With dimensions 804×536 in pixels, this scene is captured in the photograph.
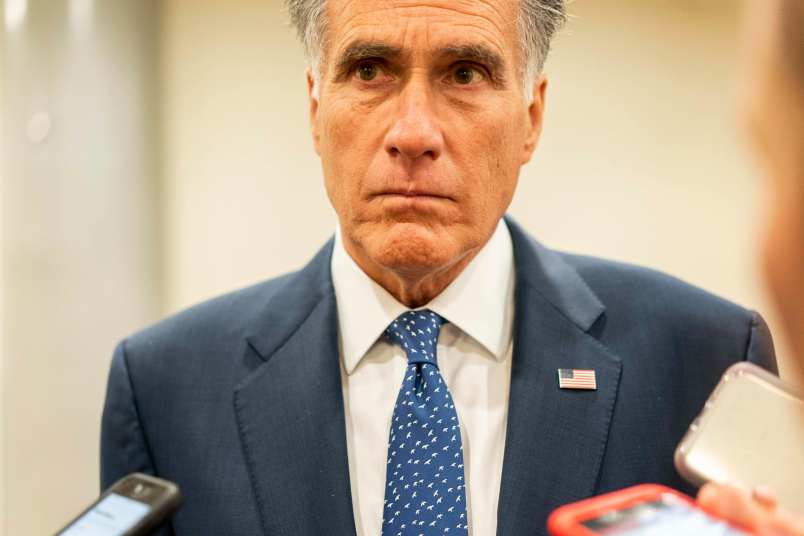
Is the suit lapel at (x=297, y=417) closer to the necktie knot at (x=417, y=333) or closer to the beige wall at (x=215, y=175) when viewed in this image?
the necktie knot at (x=417, y=333)

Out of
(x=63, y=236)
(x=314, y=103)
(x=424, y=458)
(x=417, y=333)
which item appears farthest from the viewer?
(x=63, y=236)

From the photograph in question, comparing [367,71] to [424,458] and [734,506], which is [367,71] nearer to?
[424,458]

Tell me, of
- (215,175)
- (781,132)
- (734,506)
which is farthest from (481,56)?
(215,175)

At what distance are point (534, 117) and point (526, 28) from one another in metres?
0.19

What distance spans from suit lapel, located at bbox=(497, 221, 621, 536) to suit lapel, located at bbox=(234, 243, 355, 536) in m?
0.27

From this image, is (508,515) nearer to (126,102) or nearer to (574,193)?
(574,193)

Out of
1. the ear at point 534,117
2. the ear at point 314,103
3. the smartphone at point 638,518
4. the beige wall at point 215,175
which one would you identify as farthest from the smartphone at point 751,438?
the beige wall at point 215,175

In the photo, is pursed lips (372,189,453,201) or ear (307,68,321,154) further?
ear (307,68,321,154)

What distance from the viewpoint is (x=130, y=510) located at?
2.80 ft

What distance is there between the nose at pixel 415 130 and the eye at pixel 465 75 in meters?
0.07

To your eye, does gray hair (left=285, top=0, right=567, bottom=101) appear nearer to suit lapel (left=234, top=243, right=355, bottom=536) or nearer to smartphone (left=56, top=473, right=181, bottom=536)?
suit lapel (left=234, top=243, right=355, bottom=536)

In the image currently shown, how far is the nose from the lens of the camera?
1.33 m

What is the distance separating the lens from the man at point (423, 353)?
4.40 feet

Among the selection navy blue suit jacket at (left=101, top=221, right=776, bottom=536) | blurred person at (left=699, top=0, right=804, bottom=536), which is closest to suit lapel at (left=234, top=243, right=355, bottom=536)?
navy blue suit jacket at (left=101, top=221, right=776, bottom=536)
